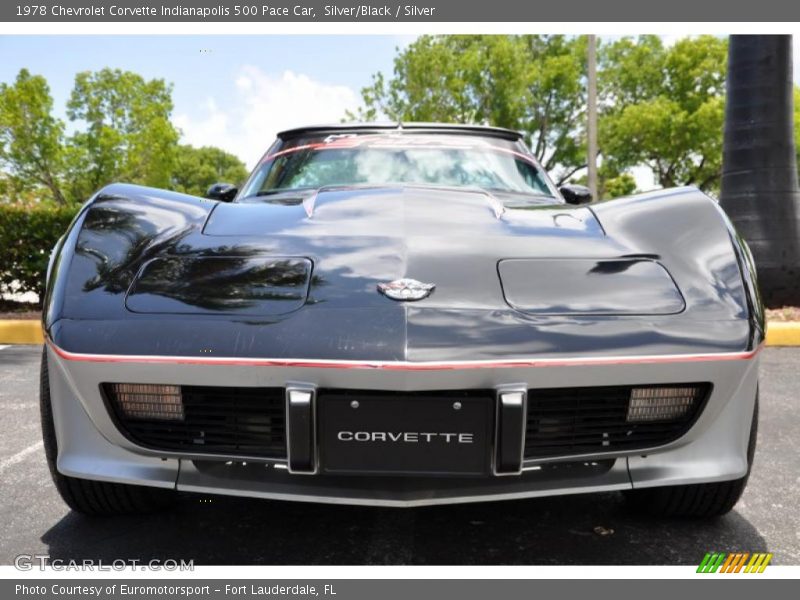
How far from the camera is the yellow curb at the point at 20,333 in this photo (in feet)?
18.9

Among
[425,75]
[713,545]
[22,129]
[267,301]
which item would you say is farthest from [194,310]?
[425,75]

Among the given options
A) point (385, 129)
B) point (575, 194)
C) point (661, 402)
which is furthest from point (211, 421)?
point (575, 194)

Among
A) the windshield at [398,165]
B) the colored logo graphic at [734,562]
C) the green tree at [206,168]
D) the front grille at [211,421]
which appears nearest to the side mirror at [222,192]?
the windshield at [398,165]

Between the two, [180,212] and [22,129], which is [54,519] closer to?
[180,212]

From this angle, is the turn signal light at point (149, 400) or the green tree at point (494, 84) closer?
the turn signal light at point (149, 400)

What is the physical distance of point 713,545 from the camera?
180 centimetres

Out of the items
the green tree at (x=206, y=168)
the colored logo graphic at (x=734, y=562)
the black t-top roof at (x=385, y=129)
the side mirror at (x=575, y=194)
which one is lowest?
the green tree at (x=206, y=168)

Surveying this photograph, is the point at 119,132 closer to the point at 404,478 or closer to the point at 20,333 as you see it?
the point at 20,333

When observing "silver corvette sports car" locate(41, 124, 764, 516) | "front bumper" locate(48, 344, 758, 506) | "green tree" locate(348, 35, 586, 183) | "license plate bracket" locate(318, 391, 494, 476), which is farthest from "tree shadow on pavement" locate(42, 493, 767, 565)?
"green tree" locate(348, 35, 586, 183)

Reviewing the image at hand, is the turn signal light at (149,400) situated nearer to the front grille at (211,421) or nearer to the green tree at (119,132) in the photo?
the front grille at (211,421)

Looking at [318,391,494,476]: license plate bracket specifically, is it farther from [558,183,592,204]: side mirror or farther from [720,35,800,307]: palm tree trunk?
[720,35,800,307]: palm tree trunk

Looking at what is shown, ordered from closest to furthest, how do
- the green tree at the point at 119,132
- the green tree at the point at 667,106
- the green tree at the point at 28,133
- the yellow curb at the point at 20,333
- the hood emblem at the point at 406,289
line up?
the hood emblem at the point at 406,289
the yellow curb at the point at 20,333
the green tree at the point at 28,133
the green tree at the point at 119,132
the green tree at the point at 667,106

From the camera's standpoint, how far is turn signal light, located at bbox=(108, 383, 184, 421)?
61.2 inches

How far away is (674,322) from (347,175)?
1.59m
